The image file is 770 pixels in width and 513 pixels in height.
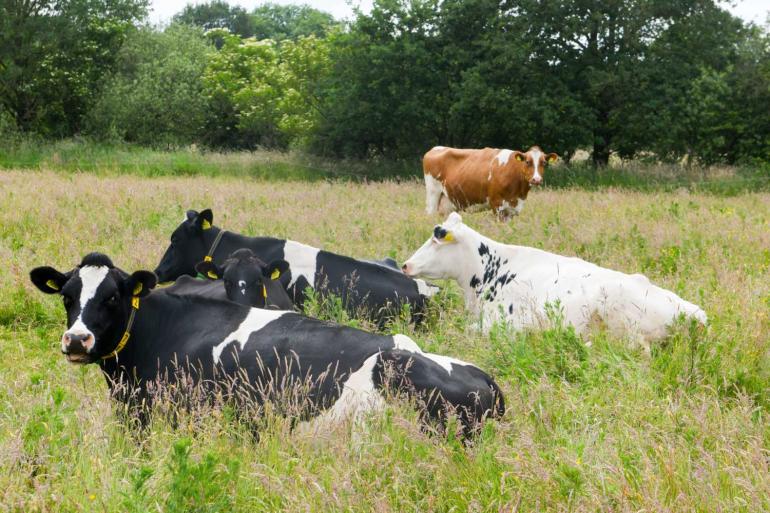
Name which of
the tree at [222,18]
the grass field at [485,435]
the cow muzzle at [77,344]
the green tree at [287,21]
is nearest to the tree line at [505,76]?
the grass field at [485,435]

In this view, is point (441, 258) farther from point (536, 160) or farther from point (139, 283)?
point (536, 160)

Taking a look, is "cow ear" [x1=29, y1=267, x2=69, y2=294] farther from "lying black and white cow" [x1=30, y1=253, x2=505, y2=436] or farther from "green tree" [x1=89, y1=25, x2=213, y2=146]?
"green tree" [x1=89, y1=25, x2=213, y2=146]

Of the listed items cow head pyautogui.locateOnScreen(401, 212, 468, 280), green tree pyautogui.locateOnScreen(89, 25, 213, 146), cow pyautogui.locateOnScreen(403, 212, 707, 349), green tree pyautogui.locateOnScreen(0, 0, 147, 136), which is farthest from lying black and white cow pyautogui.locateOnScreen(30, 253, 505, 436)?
green tree pyautogui.locateOnScreen(89, 25, 213, 146)

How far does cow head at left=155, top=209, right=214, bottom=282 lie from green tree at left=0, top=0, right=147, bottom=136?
25891 millimetres

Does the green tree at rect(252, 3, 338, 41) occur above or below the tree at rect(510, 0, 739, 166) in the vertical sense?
above

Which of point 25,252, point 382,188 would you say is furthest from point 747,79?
point 25,252

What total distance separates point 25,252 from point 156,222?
2.94 m

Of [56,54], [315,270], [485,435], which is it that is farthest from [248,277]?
[56,54]

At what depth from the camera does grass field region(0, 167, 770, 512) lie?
10.4ft

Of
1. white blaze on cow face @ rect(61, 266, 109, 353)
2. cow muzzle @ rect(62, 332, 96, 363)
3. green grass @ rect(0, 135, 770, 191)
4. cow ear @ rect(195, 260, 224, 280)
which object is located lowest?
green grass @ rect(0, 135, 770, 191)

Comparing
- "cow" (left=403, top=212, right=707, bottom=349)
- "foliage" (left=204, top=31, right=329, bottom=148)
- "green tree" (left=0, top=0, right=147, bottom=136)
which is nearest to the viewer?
"cow" (left=403, top=212, right=707, bottom=349)

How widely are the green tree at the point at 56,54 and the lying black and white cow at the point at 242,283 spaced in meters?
27.6

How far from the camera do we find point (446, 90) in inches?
1078

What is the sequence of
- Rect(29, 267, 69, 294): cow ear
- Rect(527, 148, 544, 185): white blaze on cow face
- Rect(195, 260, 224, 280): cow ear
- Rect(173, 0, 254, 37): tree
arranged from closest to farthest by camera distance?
Rect(29, 267, 69, 294): cow ear, Rect(195, 260, 224, 280): cow ear, Rect(527, 148, 544, 185): white blaze on cow face, Rect(173, 0, 254, 37): tree
